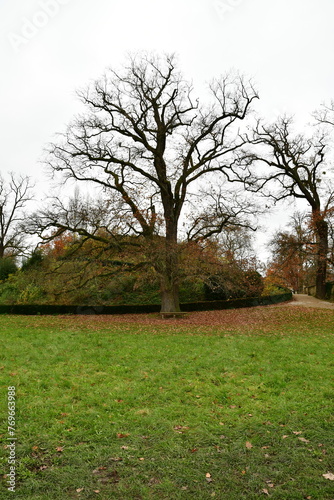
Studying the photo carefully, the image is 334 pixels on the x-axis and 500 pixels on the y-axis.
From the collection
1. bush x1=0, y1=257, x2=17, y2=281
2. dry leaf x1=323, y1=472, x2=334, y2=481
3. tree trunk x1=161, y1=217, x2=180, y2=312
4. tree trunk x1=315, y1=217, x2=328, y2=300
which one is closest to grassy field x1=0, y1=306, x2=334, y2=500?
dry leaf x1=323, y1=472, x2=334, y2=481

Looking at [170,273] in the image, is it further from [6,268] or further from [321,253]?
[6,268]

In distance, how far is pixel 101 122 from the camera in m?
19.4

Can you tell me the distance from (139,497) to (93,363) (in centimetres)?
518

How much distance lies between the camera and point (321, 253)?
24.9 meters

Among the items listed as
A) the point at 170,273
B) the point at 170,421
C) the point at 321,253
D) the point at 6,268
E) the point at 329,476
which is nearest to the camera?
the point at 329,476

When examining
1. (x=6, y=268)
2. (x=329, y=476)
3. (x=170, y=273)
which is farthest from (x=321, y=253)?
(x=329, y=476)

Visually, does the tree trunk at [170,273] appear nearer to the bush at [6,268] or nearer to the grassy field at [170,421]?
the grassy field at [170,421]

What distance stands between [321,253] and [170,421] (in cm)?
2232

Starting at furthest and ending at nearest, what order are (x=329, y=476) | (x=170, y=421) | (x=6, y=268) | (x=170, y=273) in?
(x=6, y=268), (x=170, y=273), (x=170, y=421), (x=329, y=476)

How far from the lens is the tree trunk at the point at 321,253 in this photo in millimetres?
24927

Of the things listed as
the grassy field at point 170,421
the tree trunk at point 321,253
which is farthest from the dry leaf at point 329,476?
the tree trunk at point 321,253

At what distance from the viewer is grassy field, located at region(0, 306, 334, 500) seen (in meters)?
3.73

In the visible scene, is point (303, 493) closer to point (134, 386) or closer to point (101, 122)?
point (134, 386)

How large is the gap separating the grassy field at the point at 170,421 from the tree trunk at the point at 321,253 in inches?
631
